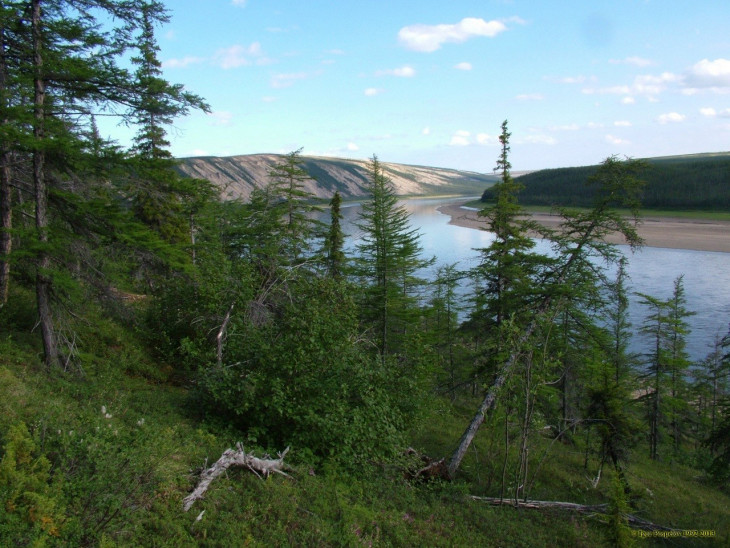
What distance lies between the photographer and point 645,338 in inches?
1222

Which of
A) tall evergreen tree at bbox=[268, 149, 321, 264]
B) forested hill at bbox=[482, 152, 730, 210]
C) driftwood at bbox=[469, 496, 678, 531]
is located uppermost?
forested hill at bbox=[482, 152, 730, 210]

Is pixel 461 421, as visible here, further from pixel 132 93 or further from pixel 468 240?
pixel 468 240

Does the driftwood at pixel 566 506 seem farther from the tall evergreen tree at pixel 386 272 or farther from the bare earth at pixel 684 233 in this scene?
the bare earth at pixel 684 233

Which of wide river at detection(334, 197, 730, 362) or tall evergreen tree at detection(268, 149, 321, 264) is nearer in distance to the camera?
tall evergreen tree at detection(268, 149, 321, 264)

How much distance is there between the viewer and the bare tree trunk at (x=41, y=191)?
26.6 ft

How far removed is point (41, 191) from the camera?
8445 mm

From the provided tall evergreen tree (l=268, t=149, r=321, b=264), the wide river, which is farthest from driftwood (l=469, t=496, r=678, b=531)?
tall evergreen tree (l=268, t=149, r=321, b=264)

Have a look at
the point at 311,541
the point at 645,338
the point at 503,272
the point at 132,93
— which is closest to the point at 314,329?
the point at 311,541

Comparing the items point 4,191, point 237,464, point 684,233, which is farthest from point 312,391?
point 684,233

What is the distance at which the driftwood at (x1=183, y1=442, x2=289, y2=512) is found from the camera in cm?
582

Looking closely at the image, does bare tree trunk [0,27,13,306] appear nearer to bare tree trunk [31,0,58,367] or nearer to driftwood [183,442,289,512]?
bare tree trunk [31,0,58,367]

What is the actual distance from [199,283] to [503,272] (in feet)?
36.2

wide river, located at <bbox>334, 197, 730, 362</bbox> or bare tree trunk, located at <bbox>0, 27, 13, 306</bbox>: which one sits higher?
bare tree trunk, located at <bbox>0, 27, 13, 306</bbox>

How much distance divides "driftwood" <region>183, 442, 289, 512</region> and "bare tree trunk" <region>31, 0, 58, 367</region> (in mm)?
4781
